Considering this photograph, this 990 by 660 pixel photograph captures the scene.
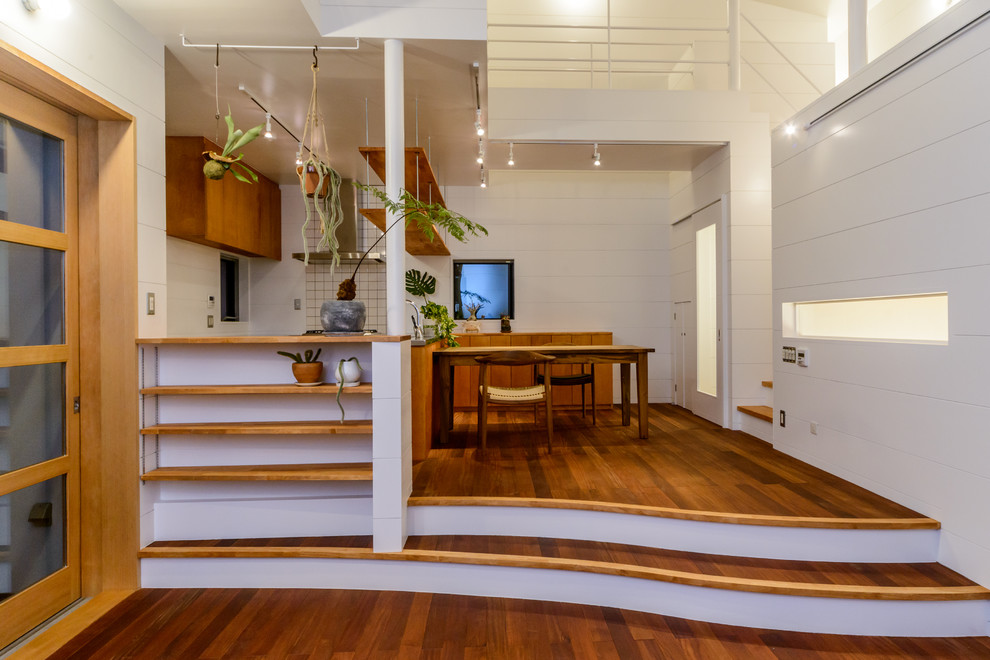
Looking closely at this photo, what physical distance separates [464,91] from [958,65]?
2646 mm

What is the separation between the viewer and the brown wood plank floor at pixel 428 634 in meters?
2.03

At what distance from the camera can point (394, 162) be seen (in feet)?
9.38

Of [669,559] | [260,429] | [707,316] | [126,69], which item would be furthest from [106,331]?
[707,316]

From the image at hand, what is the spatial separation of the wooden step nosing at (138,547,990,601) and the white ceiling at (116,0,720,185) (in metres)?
2.71

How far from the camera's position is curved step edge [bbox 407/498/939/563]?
8.05 feet

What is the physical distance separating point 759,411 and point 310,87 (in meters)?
4.28

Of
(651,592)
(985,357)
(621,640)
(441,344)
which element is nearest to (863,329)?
(985,357)

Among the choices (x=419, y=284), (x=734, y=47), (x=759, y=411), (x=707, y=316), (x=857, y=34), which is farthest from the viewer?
(x=419, y=284)

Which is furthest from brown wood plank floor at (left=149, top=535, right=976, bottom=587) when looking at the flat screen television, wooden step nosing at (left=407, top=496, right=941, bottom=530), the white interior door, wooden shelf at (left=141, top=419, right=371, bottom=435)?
the flat screen television

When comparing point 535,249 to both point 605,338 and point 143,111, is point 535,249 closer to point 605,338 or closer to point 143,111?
point 605,338

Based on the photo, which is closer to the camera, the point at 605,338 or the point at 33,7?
the point at 33,7

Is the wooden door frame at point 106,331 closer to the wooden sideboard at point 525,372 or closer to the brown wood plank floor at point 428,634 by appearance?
the brown wood plank floor at point 428,634

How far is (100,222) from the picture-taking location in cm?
246

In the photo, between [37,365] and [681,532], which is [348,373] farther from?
[681,532]
